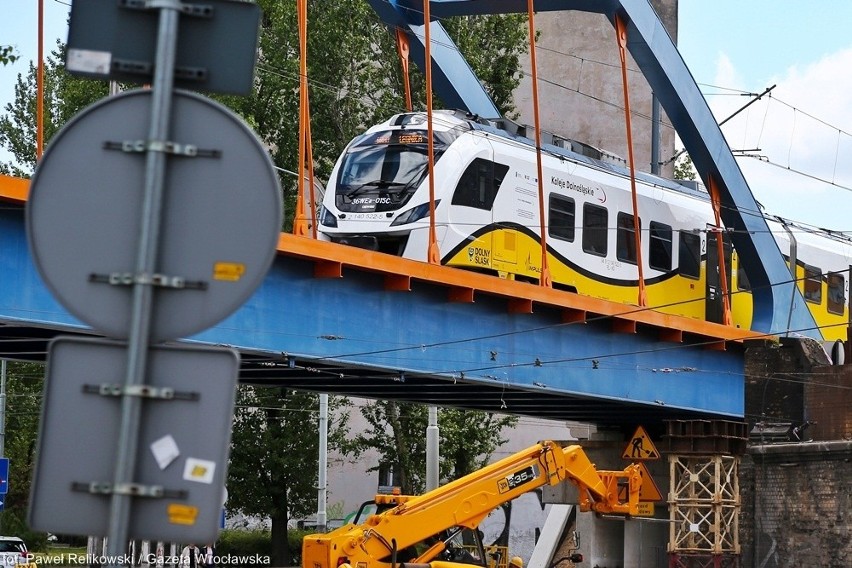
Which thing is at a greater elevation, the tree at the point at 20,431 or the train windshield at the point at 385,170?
the train windshield at the point at 385,170

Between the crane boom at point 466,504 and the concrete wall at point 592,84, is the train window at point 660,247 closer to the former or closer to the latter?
the crane boom at point 466,504

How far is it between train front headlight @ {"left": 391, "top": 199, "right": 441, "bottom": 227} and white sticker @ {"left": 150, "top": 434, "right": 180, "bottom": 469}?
20510 mm

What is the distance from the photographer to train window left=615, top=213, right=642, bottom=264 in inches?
1109

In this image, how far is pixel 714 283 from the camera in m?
31.0

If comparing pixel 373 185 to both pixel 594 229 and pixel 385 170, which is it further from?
pixel 594 229

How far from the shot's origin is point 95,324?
3.96 m

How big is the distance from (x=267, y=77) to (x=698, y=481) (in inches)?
774

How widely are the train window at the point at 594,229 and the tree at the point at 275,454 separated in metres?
19.4

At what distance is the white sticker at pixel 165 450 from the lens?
396cm

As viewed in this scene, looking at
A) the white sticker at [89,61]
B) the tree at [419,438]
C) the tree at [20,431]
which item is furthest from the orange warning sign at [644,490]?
the tree at [20,431]

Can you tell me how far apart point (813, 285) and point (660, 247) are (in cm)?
642

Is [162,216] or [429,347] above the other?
[429,347]

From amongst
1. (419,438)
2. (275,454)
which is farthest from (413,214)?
(419,438)

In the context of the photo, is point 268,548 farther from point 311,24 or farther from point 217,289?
point 217,289
